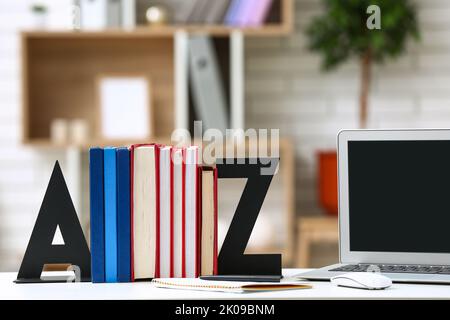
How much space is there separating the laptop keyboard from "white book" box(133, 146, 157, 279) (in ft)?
1.16

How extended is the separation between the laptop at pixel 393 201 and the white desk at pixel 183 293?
5.6 inches

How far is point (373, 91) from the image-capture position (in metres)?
3.98

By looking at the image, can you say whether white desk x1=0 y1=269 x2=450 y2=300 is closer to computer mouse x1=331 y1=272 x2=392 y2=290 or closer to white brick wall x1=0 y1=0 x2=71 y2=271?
computer mouse x1=331 y1=272 x2=392 y2=290

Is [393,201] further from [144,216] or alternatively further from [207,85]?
[207,85]

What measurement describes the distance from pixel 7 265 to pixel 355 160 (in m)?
2.70

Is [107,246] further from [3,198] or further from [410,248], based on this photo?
[3,198]

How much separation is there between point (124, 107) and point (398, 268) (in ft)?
7.92

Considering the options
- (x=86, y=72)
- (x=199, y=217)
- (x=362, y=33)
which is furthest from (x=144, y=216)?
(x=86, y=72)

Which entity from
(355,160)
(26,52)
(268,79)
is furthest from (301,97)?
(355,160)

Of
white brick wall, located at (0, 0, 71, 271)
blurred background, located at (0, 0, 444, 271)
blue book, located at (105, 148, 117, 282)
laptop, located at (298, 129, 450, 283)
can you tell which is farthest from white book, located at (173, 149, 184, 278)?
white brick wall, located at (0, 0, 71, 271)

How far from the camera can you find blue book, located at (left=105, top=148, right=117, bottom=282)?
5.00 ft

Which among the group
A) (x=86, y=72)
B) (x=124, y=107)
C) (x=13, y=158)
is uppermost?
(x=86, y=72)

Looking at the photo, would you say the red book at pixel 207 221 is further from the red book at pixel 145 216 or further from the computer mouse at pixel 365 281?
the computer mouse at pixel 365 281

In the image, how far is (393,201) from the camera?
1.60 metres
